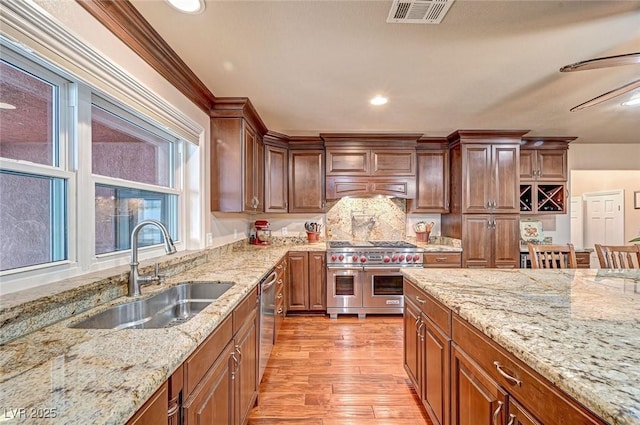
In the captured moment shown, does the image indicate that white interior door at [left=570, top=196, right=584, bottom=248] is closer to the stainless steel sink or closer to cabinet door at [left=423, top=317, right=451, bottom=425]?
cabinet door at [left=423, top=317, right=451, bottom=425]

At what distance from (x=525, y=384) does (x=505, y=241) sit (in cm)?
336

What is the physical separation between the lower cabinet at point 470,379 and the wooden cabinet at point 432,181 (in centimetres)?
226

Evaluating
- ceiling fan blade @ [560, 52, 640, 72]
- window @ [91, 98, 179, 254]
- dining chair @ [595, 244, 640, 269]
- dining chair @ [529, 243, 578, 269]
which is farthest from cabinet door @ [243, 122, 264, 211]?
dining chair @ [595, 244, 640, 269]

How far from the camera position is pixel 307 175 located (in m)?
4.00

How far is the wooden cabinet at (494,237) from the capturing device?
373cm

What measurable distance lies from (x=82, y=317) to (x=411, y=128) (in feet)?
12.2

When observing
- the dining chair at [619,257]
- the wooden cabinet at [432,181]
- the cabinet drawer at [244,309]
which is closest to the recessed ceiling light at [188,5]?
the cabinet drawer at [244,309]

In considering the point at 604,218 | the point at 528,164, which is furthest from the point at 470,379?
the point at 604,218

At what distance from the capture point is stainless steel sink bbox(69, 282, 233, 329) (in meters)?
1.30

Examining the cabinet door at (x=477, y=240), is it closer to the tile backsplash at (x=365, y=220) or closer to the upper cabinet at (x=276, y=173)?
the tile backsplash at (x=365, y=220)

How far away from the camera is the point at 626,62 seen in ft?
5.09

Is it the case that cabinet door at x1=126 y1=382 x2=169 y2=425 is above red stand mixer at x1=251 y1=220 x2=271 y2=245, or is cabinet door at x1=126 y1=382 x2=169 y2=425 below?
below

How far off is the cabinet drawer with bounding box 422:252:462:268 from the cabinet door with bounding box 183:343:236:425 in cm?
289

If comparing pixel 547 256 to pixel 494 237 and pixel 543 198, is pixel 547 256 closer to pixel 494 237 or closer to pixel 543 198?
pixel 494 237
